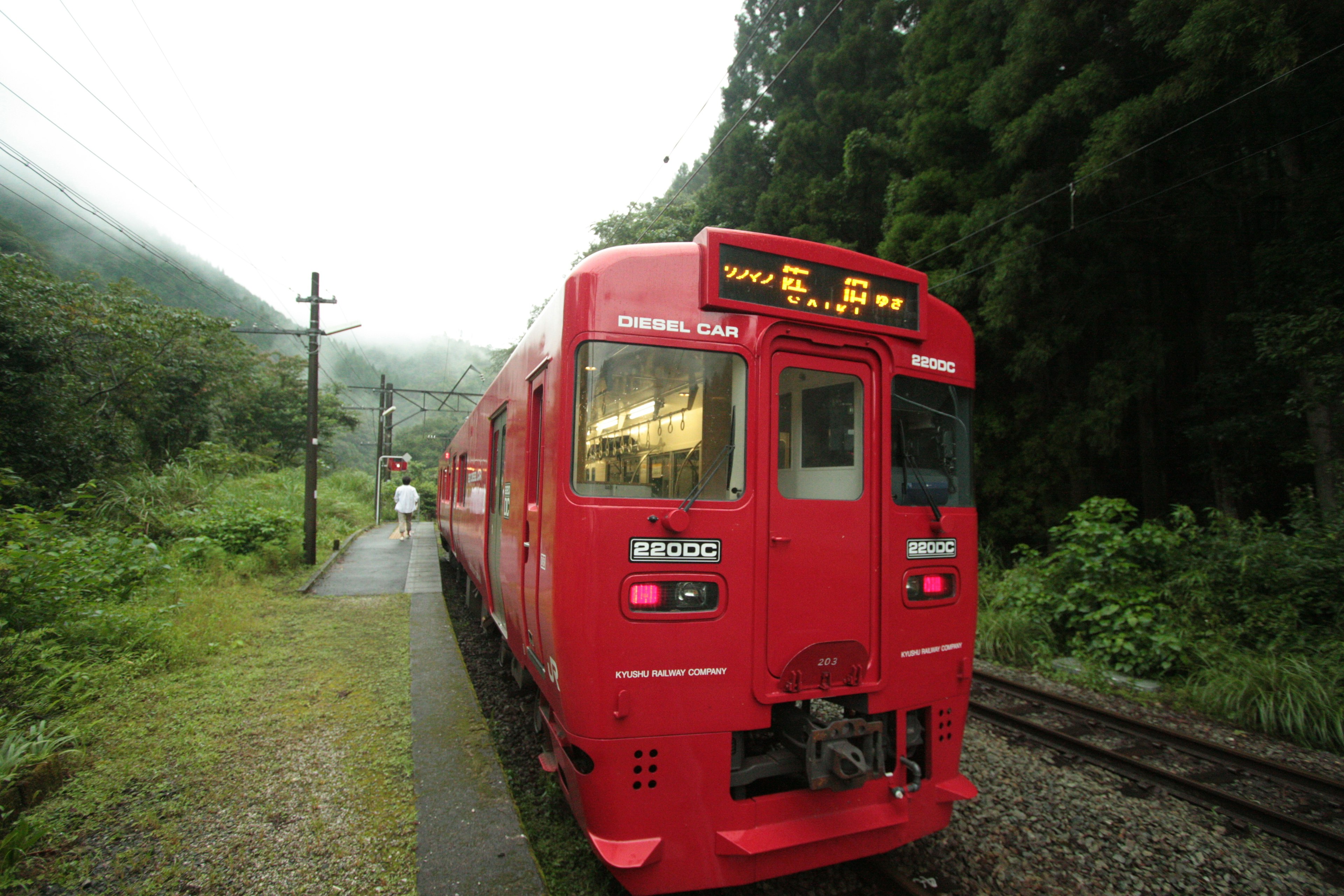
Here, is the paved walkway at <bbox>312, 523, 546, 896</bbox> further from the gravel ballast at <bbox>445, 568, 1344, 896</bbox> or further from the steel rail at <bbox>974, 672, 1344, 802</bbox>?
the steel rail at <bbox>974, 672, 1344, 802</bbox>

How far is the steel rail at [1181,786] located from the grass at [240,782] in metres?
4.50

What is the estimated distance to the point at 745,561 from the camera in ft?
9.16

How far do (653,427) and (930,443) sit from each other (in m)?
1.58

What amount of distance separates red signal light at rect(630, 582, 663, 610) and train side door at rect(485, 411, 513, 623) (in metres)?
2.10

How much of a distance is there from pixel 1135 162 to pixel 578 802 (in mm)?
9632

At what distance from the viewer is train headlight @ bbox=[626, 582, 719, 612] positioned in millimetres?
2654

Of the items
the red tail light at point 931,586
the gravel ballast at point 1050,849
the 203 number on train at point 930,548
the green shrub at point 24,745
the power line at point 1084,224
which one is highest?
the power line at point 1084,224

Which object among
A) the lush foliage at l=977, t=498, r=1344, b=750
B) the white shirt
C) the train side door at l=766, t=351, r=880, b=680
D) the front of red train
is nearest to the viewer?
the front of red train

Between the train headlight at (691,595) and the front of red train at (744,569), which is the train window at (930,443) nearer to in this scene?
the front of red train at (744,569)

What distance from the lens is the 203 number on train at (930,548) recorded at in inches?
127

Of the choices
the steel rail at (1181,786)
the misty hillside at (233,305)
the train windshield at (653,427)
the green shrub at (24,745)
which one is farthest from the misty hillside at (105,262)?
the steel rail at (1181,786)

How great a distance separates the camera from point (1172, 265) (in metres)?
10.3

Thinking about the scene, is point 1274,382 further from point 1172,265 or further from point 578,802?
point 578,802

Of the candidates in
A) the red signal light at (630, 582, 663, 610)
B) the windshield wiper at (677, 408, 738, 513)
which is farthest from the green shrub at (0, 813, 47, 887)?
the windshield wiper at (677, 408, 738, 513)
